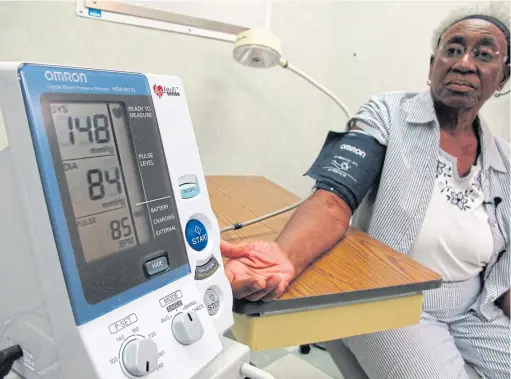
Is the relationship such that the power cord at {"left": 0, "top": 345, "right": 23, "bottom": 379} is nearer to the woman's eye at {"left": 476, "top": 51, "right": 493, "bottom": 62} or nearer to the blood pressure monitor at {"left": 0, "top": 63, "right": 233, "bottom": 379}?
the blood pressure monitor at {"left": 0, "top": 63, "right": 233, "bottom": 379}

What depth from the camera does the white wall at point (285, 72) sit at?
4.02 ft

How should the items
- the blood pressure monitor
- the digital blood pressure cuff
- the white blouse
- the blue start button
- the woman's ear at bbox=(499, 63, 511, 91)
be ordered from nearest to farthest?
the blood pressure monitor
the blue start button
the digital blood pressure cuff
the white blouse
the woman's ear at bbox=(499, 63, 511, 91)

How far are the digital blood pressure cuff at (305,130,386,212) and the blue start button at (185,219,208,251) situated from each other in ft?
1.60

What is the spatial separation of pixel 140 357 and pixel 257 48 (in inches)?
36.4

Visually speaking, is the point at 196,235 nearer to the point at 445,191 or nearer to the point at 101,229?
the point at 101,229

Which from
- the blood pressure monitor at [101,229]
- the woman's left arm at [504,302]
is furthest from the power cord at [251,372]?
the woman's left arm at [504,302]

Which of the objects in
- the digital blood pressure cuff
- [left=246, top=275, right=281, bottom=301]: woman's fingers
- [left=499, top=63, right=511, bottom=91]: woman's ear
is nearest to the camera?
[left=246, top=275, right=281, bottom=301]: woman's fingers

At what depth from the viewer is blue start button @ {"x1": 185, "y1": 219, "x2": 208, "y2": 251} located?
16.3 inches

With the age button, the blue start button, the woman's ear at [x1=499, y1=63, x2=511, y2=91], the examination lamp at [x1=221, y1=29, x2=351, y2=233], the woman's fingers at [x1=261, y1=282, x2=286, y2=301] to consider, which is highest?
the examination lamp at [x1=221, y1=29, x2=351, y2=233]

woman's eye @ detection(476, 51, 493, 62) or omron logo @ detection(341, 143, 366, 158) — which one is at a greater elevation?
woman's eye @ detection(476, 51, 493, 62)

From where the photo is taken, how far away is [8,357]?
1.17ft

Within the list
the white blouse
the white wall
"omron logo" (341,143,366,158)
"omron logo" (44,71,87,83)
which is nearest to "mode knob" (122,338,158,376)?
"omron logo" (44,71,87,83)

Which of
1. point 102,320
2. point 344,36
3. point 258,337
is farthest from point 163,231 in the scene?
point 344,36

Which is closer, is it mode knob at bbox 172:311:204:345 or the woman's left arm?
mode knob at bbox 172:311:204:345
